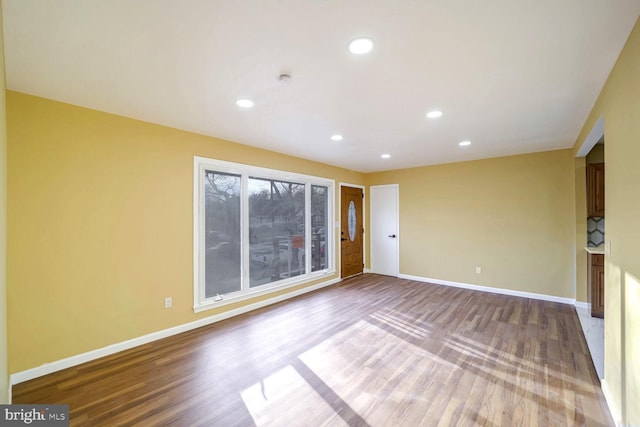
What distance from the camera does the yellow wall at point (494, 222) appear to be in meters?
4.29

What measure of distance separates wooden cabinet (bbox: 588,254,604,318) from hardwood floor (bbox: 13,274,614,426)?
1.21 feet

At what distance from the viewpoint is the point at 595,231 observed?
4039 mm

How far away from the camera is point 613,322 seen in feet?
6.44

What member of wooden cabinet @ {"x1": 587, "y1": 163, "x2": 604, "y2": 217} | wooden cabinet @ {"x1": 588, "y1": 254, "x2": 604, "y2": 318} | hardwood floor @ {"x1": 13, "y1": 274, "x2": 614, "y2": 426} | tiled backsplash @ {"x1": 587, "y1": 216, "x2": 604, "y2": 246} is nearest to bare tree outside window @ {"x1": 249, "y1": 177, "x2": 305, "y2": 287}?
hardwood floor @ {"x1": 13, "y1": 274, "x2": 614, "y2": 426}

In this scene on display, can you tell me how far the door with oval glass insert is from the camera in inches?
235

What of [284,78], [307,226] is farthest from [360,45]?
[307,226]

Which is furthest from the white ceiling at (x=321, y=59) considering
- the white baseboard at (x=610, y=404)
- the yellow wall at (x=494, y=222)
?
the white baseboard at (x=610, y=404)

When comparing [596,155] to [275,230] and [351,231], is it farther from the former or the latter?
[275,230]

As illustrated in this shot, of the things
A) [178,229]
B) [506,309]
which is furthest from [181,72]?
[506,309]

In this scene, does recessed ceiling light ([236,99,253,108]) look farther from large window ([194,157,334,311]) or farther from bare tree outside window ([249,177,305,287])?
bare tree outside window ([249,177,305,287])

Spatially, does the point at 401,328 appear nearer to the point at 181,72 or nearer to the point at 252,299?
the point at 252,299

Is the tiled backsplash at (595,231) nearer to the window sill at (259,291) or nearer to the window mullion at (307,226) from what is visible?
the window sill at (259,291)

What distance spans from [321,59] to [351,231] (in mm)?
4752

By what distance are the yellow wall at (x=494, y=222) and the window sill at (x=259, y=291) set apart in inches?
80.6
